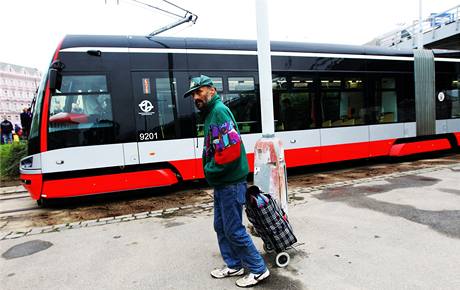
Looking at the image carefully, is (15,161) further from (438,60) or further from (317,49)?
(438,60)

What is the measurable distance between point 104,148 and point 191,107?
197 cm

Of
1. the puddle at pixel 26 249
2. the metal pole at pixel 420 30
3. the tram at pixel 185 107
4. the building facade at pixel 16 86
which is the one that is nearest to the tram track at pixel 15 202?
the tram at pixel 185 107

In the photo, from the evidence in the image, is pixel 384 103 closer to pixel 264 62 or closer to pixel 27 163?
pixel 264 62

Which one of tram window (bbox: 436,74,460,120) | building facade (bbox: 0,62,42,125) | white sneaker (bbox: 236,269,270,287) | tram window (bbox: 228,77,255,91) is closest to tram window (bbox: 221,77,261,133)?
tram window (bbox: 228,77,255,91)

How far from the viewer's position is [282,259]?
3445 mm

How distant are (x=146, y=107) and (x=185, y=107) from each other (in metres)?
0.82

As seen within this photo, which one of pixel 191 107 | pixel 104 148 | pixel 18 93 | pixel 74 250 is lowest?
pixel 74 250

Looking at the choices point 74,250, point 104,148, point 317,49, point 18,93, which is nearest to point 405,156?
point 317,49

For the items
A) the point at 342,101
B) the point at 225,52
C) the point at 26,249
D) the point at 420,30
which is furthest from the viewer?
the point at 420,30

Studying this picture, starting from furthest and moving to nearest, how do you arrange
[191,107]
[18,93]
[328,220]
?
1. [18,93]
2. [191,107]
3. [328,220]

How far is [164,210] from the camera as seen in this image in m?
5.90

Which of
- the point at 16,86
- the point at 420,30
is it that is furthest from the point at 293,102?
the point at 16,86

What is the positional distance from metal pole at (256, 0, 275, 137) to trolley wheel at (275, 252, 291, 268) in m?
1.42

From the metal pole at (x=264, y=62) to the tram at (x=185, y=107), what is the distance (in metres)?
3.25
